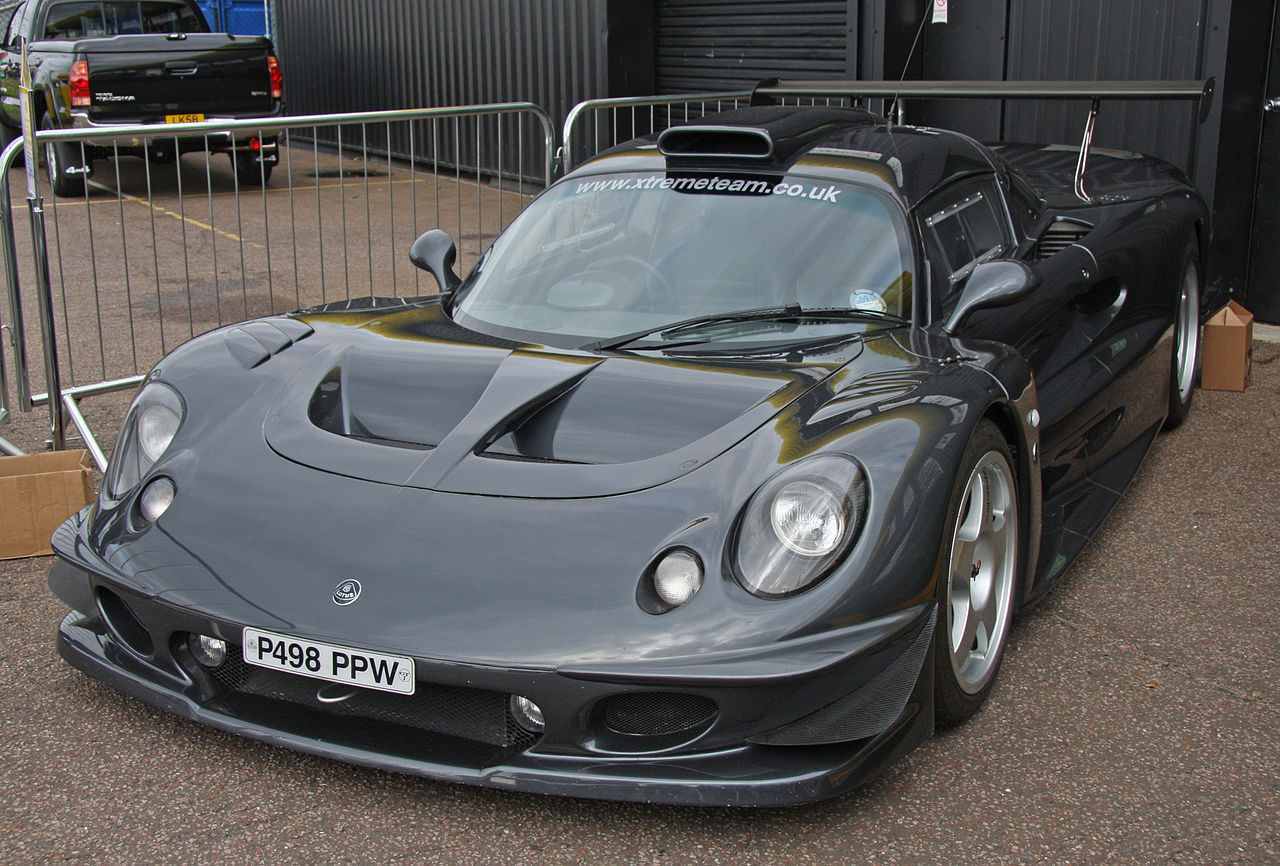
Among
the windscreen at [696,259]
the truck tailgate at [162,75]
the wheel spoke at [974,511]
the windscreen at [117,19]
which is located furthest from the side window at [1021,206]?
the windscreen at [117,19]

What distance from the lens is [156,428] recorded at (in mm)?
3311

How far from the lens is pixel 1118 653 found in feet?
11.3

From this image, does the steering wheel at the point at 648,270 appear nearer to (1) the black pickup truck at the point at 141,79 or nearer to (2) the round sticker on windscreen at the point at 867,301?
(2) the round sticker on windscreen at the point at 867,301

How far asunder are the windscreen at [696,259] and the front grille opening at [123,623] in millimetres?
1211

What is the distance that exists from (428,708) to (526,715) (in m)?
0.20

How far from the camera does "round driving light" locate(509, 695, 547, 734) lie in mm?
2576

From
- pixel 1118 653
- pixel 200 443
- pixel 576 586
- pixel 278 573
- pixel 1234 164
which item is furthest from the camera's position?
pixel 1234 164

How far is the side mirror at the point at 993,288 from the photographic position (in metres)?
3.28

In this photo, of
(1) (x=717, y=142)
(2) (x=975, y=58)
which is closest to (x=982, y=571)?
(1) (x=717, y=142)

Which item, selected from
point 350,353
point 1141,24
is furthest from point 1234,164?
point 350,353

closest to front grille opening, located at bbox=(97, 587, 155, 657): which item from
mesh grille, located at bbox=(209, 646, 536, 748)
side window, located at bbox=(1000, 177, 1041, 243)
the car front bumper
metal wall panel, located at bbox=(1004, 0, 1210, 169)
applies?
the car front bumper

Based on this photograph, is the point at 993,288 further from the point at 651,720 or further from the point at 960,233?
the point at 651,720

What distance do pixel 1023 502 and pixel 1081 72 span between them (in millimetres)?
5021

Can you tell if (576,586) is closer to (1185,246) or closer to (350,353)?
(350,353)
